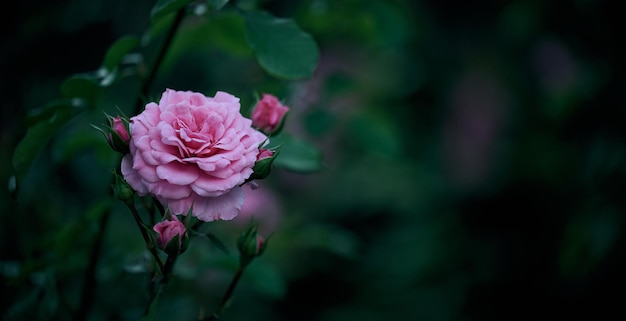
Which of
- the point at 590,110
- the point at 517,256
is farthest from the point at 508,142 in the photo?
the point at 590,110

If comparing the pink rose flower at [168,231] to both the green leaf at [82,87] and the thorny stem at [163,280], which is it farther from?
the green leaf at [82,87]

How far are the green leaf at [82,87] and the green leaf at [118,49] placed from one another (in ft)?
0.11

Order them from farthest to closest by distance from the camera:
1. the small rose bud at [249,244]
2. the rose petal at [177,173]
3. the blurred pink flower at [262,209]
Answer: the blurred pink flower at [262,209] < the small rose bud at [249,244] < the rose petal at [177,173]

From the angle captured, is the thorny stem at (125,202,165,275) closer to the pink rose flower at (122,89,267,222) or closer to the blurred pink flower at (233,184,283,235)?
the pink rose flower at (122,89,267,222)

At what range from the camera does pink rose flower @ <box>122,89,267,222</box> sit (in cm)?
64

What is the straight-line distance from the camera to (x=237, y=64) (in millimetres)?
2014

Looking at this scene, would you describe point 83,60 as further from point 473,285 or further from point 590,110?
point 473,285

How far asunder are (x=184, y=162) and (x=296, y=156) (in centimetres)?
34

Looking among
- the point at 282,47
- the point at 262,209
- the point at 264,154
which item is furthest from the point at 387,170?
the point at 264,154

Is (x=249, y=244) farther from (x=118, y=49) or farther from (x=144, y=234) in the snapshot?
(x=118, y=49)

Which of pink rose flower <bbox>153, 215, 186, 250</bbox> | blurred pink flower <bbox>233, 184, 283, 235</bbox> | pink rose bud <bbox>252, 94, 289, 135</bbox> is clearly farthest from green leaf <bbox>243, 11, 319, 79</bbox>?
blurred pink flower <bbox>233, 184, 283, 235</bbox>

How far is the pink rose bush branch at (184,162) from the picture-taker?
0.65 metres

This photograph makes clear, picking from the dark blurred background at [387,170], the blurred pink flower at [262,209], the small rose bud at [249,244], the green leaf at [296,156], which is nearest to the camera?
the small rose bud at [249,244]

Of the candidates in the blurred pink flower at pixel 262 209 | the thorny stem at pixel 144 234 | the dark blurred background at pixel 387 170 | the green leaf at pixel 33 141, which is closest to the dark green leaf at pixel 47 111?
the green leaf at pixel 33 141
